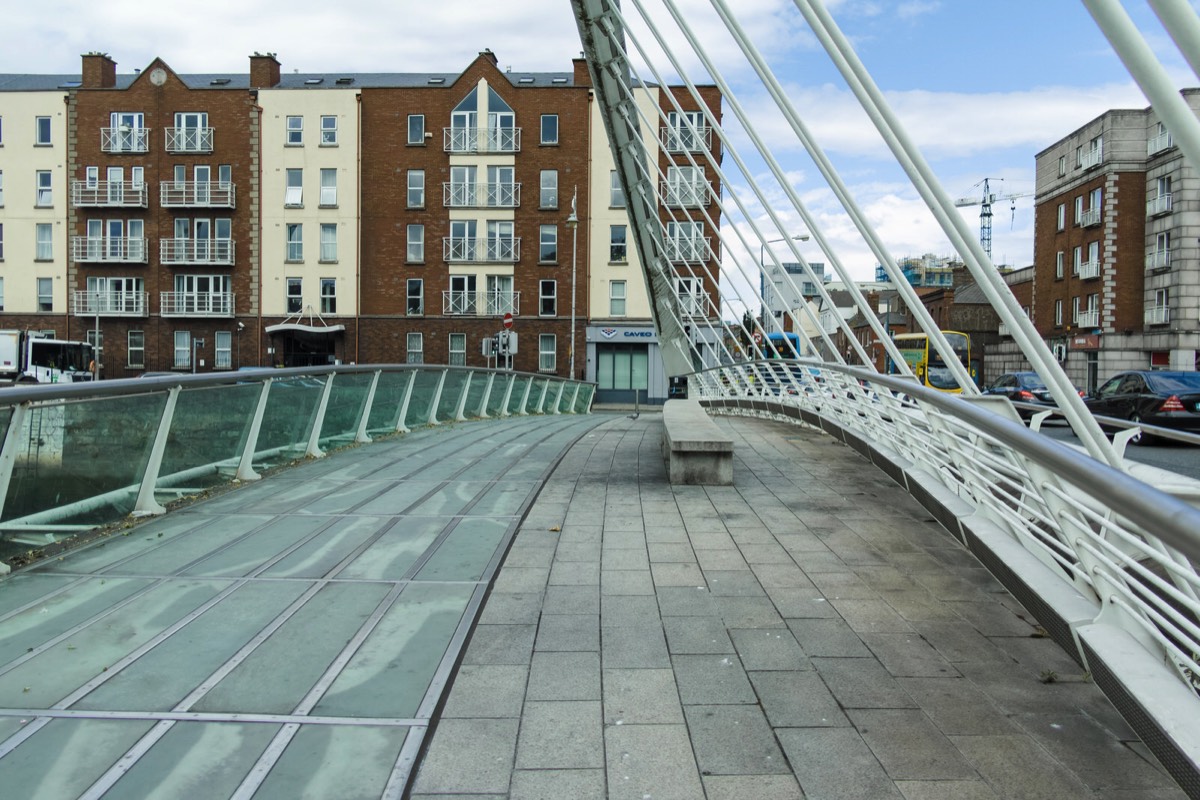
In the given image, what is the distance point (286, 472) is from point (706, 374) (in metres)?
18.6

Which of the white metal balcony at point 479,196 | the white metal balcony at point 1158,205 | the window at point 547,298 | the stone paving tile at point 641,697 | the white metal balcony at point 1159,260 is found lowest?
the stone paving tile at point 641,697

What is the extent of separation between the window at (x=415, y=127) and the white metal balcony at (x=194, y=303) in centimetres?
1120

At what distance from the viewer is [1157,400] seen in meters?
16.7

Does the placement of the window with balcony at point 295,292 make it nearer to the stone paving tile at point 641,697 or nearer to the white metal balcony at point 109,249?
the white metal balcony at point 109,249

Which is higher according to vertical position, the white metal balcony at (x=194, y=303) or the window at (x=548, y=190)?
the window at (x=548, y=190)

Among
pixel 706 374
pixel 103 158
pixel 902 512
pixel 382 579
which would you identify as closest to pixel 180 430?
pixel 382 579

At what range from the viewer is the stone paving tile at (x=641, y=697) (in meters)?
3.21

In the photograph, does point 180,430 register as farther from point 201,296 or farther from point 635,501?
point 201,296

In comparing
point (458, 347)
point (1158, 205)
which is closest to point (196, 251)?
point (458, 347)

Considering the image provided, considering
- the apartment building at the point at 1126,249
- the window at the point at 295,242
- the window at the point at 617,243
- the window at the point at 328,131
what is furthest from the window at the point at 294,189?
the apartment building at the point at 1126,249

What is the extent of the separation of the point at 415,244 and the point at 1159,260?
105ft

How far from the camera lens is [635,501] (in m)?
7.07

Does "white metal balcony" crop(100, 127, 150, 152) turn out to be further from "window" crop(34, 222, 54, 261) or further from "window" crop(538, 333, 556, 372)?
"window" crop(538, 333, 556, 372)

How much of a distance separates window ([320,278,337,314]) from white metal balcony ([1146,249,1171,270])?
1404 inches
